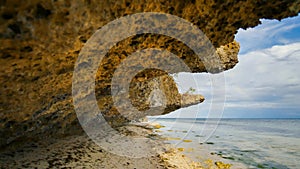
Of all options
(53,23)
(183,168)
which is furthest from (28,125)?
(183,168)

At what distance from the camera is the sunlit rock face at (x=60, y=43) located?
2152 mm

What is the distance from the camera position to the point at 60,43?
2602mm

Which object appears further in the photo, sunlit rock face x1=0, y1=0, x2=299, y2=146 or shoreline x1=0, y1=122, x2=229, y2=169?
shoreline x1=0, y1=122, x2=229, y2=169

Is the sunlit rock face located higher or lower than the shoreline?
higher

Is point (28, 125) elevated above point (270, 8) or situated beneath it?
situated beneath

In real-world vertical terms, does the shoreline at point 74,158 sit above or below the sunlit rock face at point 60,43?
below

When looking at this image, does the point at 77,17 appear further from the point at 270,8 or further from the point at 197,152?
the point at 197,152

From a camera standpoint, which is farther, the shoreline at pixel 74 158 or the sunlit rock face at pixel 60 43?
the shoreline at pixel 74 158

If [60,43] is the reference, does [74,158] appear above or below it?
below

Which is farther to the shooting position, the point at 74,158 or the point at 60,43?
the point at 74,158

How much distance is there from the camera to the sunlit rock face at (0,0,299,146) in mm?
2152

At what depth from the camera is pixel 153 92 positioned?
33.3ft

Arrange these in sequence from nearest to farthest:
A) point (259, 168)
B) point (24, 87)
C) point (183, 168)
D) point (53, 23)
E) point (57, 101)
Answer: point (53, 23), point (24, 87), point (57, 101), point (183, 168), point (259, 168)

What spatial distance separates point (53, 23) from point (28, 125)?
3.57 m
